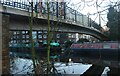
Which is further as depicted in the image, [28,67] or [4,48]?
[4,48]

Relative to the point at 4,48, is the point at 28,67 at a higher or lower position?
lower

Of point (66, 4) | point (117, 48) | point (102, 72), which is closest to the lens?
point (66, 4)

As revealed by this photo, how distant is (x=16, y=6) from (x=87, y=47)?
2126cm

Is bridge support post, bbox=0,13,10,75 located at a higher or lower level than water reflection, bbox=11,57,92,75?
higher

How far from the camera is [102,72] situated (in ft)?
63.2

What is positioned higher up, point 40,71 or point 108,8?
point 108,8

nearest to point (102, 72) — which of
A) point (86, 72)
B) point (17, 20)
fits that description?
point (86, 72)

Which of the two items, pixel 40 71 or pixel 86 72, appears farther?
pixel 86 72

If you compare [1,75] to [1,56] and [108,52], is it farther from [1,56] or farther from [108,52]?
[108,52]

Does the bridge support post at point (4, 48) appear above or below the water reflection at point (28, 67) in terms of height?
above

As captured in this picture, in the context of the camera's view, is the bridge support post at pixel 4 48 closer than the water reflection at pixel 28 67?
No

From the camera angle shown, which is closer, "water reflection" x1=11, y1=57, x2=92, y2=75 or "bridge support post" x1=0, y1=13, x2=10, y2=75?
"water reflection" x1=11, y1=57, x2=92, y2=75

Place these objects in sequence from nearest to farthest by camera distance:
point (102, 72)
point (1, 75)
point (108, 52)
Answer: point (1, 75) → point (102, 72) → point (108, 52)

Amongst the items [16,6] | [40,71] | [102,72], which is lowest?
[102,72]
